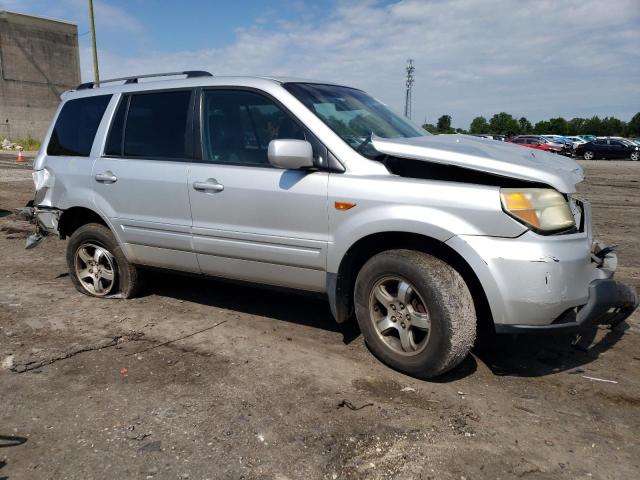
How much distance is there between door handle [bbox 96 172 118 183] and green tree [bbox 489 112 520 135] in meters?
90.0

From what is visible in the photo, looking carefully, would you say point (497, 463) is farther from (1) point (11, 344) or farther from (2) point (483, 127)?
(2) point (483, 127)

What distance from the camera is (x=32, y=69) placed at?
148 feet

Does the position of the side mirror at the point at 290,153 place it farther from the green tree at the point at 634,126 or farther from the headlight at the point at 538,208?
the green tree at the point at 634,126

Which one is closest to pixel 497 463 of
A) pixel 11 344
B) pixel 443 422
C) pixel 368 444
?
pixel 443 422

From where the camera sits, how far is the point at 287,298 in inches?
202

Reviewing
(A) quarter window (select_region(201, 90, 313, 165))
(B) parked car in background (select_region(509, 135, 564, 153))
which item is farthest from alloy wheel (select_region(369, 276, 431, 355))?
(B) parked car in background (select_region(509, 135, 564, 153))

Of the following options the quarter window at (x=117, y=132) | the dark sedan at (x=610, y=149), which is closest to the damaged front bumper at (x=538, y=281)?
the quarter window at (x=117, y=132)

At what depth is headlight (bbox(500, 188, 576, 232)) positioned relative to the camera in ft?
9.91

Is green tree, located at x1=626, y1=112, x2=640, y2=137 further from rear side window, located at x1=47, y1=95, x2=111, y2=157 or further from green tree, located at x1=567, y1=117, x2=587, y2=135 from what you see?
rear side window, located at x1=47, y1=95, x2=111, y2=157

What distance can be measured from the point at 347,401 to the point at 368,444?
0.46 meters

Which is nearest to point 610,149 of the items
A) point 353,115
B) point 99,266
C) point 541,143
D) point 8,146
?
point 541,143

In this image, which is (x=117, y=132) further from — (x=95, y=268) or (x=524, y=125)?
(x=524, y=125)

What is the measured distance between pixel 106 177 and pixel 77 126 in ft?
2.56

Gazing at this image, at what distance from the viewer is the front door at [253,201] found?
367 centimetres
